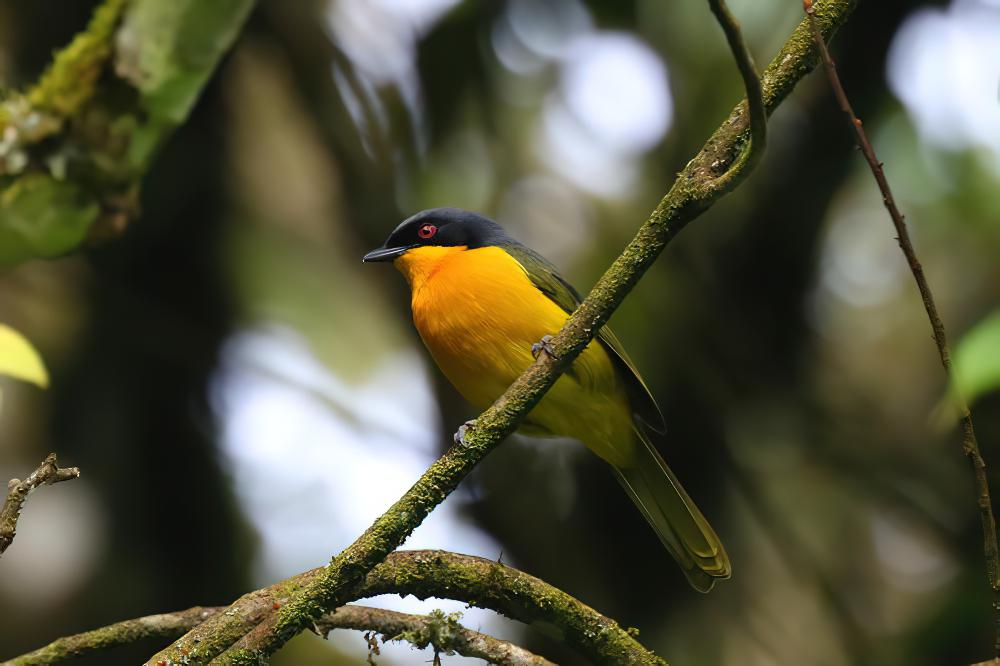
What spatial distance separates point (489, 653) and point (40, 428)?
459 cm

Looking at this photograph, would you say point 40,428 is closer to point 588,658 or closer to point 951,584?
point 588,658

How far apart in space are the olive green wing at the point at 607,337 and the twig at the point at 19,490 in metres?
2.45

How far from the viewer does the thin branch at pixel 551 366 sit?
95.1 inches

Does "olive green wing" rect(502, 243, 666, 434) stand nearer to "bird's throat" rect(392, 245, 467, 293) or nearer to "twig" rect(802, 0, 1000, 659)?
"bird's throat" rect(392, 245, 467, 293)

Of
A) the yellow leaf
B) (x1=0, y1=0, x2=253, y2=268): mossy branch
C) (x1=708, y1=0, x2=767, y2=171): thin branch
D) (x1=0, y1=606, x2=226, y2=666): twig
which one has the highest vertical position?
(x1=708, y1=0, x2=767, y2=171): thin branch

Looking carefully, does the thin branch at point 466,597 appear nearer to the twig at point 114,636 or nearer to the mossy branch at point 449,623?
the mossy branch at point 449,623

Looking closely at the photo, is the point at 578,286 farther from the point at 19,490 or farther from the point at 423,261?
the point at 19,490

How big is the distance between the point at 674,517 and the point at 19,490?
279cm

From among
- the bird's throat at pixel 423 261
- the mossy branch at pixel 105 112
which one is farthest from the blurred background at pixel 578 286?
the mossy branch at pixel 105 112

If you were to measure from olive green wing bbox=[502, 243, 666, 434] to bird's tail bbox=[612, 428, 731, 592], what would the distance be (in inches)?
4.0

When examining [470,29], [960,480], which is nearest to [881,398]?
[960,480]

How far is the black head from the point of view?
4.68 metres

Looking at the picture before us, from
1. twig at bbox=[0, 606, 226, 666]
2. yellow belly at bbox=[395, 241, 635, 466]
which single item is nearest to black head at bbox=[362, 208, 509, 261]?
yellow belly at bbox=[395, 241, 635, 466]

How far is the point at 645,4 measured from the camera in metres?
6.69
